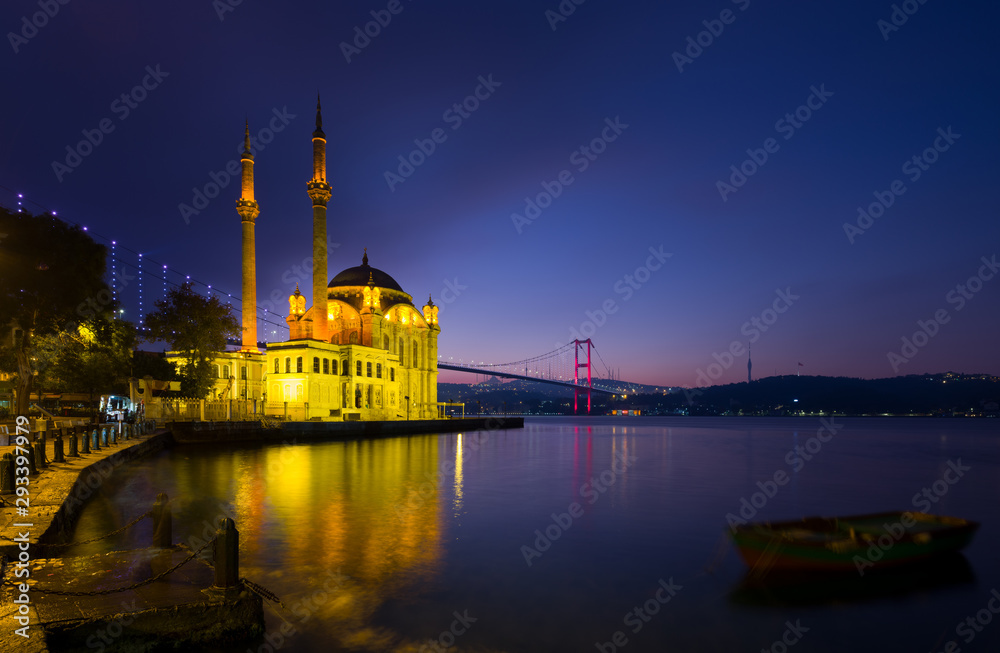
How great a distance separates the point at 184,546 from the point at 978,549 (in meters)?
17.1

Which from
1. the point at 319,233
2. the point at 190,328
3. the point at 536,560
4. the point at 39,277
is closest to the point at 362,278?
the point at 319,233

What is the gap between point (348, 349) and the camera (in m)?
54.0

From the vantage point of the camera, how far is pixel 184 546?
29.0 ft

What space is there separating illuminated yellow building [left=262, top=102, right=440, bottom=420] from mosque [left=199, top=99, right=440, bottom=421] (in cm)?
9

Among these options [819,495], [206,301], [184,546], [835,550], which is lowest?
[819,495]

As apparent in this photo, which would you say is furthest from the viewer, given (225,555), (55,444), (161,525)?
(55,444)

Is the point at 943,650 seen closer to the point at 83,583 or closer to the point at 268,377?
the point at 83,583

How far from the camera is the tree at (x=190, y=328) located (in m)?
41.0

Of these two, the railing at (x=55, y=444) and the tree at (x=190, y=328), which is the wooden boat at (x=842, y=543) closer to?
the railing at (x=55, y=444)

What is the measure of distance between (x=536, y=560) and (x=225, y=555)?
731 centimetres

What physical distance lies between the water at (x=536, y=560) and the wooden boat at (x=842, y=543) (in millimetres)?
436

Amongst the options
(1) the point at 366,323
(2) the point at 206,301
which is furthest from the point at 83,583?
(1) the point at 366,323

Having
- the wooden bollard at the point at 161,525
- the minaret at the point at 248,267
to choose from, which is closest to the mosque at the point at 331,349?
the minaret at the point at 248,267

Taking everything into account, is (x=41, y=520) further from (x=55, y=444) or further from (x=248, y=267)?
(x=248, y=267)
